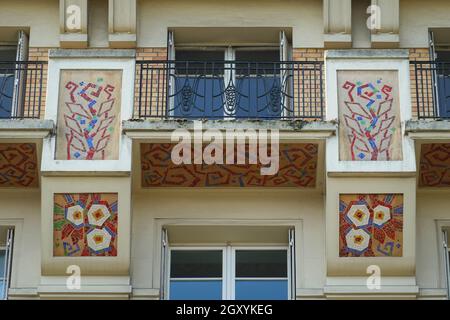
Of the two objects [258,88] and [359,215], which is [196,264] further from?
[258,88]

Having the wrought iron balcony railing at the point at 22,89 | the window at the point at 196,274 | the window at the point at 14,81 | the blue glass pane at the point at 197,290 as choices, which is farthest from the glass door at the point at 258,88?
the window at the point at 14,81

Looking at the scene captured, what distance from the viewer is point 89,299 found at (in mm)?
16875

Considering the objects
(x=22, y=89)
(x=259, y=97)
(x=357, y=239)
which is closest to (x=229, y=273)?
(x=357, y=239)

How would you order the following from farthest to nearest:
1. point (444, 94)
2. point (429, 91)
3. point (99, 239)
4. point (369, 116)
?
point (444, 94), point (429, 91), point (369, 116), point (99, 239)

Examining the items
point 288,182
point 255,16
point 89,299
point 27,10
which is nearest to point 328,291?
point 288,182

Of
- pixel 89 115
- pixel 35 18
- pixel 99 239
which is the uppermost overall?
pixel 35 18

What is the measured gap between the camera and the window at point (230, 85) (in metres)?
18.2

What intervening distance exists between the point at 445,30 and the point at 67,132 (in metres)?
4.94

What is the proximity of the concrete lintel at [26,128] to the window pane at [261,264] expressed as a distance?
272 centimetres

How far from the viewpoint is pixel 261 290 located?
17859 mm

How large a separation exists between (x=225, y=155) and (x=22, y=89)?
9.15ft

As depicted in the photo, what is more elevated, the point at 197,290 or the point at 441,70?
the point at 441,70

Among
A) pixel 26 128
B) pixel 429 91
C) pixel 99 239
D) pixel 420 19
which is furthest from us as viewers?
pixel 420 19

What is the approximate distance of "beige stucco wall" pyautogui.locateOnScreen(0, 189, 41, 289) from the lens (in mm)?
17531
